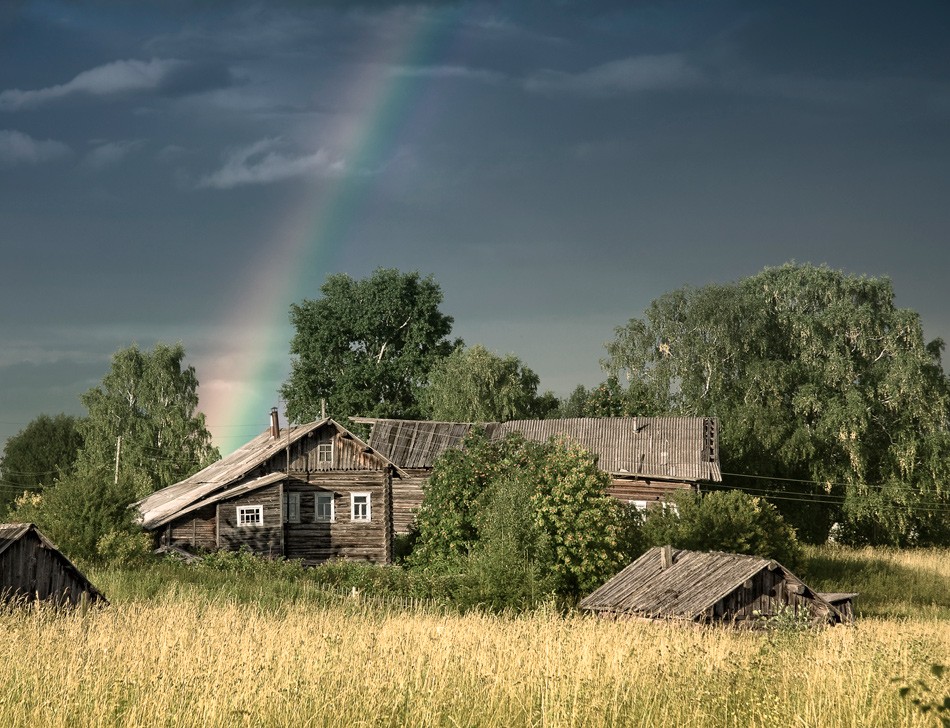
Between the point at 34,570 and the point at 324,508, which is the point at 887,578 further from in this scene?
the point at 34,570

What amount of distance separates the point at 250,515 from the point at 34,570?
2401 cm

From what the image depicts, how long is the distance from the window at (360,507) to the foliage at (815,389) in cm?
1562

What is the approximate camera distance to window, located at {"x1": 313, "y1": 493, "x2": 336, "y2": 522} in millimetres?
38750

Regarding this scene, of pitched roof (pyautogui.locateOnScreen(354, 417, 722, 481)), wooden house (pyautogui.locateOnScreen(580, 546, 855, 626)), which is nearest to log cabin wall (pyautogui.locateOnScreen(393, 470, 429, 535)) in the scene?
pitched roof (pyautogui.locateOnScreen(354, 417, 722, 481))

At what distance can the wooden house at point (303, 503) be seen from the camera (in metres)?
36.8

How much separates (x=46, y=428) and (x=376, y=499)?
1761 inches

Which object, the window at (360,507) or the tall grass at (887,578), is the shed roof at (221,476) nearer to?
the window at (360,507)

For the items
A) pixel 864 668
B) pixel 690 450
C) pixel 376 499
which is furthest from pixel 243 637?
pixel 690 450

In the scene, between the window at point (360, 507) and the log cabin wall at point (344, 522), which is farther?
the window at point (360, 507)

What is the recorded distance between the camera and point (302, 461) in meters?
39.0

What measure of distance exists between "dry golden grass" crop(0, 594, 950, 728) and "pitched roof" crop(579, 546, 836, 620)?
12.9m

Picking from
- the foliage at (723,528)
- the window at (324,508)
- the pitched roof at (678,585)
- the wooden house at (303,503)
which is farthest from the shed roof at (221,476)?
the pitched roof at (678,585)

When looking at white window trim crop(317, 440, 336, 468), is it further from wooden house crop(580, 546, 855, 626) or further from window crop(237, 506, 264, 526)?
wooden house crop(580, 546, 855, 626)

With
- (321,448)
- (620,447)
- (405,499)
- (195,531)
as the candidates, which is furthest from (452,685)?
(405,499)
